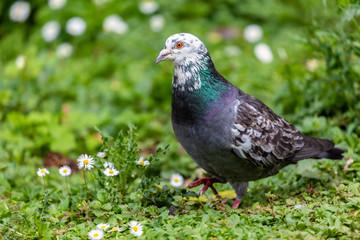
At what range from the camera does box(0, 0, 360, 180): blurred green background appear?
5.45 m

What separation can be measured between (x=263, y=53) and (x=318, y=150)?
3618 millimetres

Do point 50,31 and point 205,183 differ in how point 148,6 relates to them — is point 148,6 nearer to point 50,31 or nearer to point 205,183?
point 50,31

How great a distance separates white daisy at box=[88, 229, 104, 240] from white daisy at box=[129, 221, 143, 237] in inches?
8.6

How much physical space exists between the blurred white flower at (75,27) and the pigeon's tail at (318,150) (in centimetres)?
488

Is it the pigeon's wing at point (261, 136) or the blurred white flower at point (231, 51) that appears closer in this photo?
the pigeon's wing at point (261, 136)

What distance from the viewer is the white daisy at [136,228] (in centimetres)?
342

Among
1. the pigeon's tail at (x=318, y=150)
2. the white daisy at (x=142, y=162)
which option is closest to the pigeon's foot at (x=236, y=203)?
the pigeon's tail at (x=318, y=150)

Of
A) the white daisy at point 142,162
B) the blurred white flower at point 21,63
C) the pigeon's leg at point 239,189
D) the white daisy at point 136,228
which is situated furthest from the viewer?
the blurred white flower at point 21,63

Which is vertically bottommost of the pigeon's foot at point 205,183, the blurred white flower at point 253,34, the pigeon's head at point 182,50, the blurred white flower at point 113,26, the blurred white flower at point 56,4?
the pigeon's foot at point 205,183

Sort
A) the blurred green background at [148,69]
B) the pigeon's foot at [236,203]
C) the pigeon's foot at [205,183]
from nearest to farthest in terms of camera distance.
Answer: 1. the pigeon's foot at [236,203]
2. the pigeon's foot at [205,183]
3. the blurred green background at [148,69]

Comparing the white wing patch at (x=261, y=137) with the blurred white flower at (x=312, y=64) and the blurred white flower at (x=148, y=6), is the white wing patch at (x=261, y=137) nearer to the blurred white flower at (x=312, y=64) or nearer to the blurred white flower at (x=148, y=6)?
the blurred white flower at (x=312, y=64)

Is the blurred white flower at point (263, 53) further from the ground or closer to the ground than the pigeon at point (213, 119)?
further from the ground

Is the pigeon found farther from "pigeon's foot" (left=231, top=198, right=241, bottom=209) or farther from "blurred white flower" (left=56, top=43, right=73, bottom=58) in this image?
"blurred white flower" (left=56, top=43, right=73, bottom=58)

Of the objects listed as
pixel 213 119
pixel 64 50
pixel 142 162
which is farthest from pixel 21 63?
pixel 213 119
